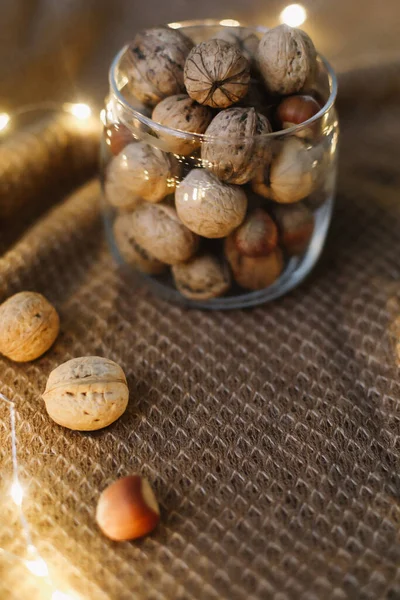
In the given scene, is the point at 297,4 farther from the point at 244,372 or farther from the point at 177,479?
the point at 177,479

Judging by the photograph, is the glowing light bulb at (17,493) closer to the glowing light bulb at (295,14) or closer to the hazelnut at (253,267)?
the hazelnut at (253,267)

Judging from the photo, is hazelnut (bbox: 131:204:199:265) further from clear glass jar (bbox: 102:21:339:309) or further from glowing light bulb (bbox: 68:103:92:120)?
glowing light bulb (bbox: 68:103:92:120)

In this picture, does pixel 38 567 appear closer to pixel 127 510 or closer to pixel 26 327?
pixel 127 510

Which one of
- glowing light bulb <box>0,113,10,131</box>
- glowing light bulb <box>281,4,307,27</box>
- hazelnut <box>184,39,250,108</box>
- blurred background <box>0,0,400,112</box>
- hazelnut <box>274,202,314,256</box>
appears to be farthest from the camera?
glowing light bulb <box>281,4,307,27</box>

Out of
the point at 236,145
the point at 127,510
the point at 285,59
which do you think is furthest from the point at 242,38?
the point at 127,510

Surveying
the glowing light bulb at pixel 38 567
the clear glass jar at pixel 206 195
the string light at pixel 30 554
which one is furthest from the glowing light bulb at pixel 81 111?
the glowing light bulb at pixel 38 567

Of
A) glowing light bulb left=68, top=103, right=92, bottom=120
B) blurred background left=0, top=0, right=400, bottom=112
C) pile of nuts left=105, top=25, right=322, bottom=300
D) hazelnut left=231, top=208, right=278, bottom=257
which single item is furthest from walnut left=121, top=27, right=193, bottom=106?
blurred background left=0, top=0, right=400, bottom=112
